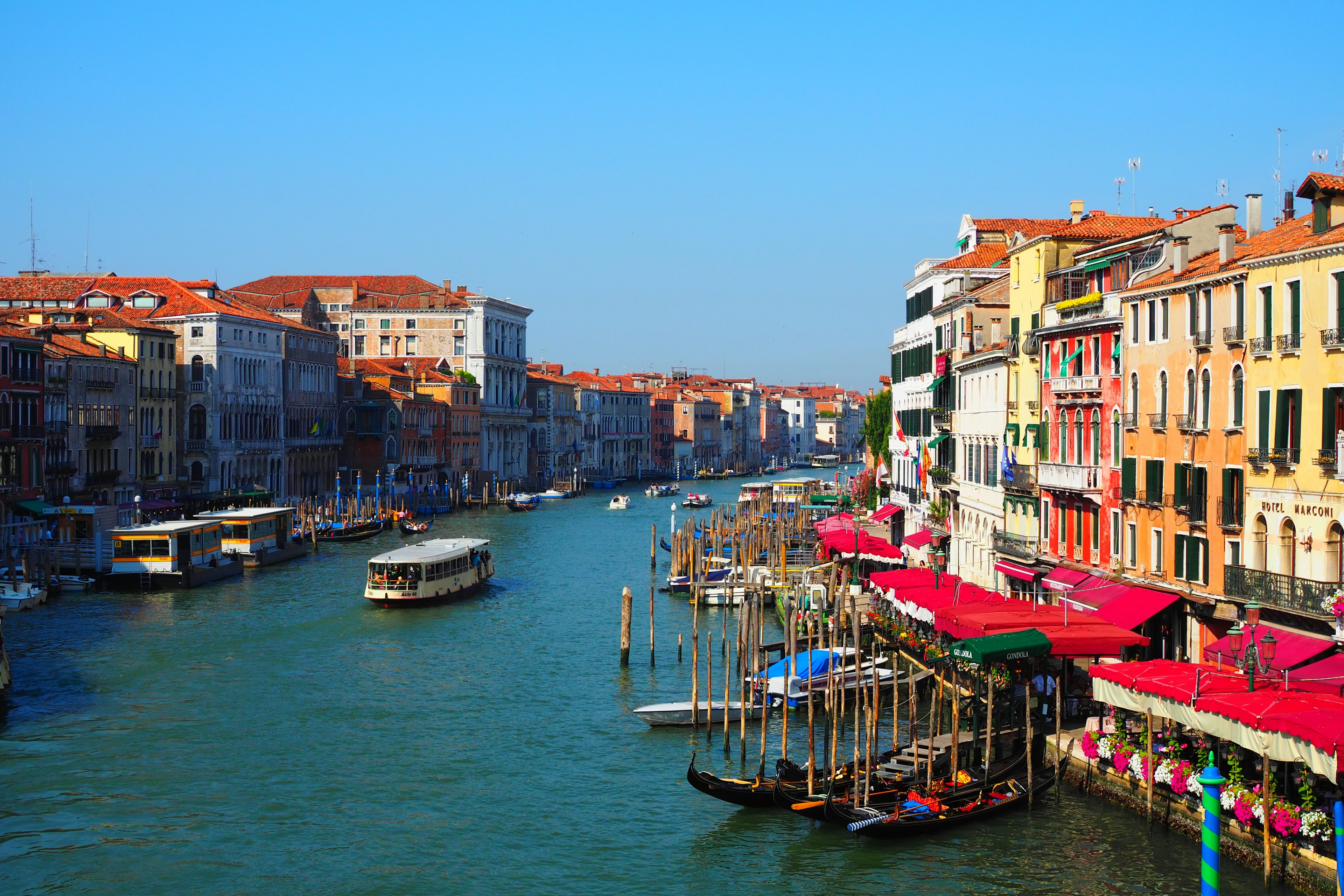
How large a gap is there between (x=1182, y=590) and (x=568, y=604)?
58.4ft

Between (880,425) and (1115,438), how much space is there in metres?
25.1

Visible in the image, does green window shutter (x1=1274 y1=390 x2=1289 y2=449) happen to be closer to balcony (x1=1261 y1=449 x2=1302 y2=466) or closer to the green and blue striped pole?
balcony (x1=1261 y1=449 x2=1302 y2=466)

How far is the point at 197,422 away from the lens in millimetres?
53469

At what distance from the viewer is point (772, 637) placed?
2830cm

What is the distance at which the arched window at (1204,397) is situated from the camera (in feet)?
58.3

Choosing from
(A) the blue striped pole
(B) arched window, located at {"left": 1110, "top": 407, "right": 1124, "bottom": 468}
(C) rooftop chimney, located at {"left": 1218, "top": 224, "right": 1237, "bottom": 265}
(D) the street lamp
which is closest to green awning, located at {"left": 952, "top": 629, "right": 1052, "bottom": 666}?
(D) the street lamp

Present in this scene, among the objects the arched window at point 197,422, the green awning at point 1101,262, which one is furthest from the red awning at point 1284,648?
the arched window at point 197,422

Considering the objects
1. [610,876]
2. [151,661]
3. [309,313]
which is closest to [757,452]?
[309,313]

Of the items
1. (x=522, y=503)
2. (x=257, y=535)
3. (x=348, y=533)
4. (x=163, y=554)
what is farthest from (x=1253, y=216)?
(x=522, y=503)

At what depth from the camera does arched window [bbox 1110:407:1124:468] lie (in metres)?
20.4

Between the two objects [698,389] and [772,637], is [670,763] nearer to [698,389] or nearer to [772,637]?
[772,637]

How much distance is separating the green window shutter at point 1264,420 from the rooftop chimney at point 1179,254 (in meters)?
3.31

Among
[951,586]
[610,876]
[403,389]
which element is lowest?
[610,876]

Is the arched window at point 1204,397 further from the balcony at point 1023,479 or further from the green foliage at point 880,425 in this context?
the green foliage at point 880,425
